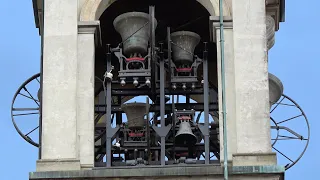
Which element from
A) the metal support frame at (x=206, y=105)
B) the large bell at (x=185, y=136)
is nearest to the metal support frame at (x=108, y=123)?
the large bell at (x=185, y=136)

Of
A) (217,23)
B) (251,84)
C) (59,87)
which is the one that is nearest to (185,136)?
(251,84)

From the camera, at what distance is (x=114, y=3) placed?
38000mm

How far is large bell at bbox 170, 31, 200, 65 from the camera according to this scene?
121 ft

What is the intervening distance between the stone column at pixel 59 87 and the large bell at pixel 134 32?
102cm

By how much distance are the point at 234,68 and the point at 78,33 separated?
10.0 ft

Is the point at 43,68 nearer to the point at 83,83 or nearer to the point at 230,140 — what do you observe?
the point at 83,83

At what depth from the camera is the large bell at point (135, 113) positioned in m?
36.7

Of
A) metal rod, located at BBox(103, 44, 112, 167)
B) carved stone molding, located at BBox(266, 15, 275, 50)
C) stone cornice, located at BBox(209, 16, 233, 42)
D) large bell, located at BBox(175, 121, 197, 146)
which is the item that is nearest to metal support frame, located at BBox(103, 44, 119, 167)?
metal rod, located at BBox(103, 44, 112, 167)

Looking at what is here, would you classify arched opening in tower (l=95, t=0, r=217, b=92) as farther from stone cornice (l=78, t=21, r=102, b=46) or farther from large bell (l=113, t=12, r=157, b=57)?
stone cornice (l=78, t=21, r=102, b=46)

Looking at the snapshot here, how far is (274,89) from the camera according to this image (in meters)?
38.8

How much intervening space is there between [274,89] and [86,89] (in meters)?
4.68

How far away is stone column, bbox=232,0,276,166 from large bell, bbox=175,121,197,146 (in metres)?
1.27

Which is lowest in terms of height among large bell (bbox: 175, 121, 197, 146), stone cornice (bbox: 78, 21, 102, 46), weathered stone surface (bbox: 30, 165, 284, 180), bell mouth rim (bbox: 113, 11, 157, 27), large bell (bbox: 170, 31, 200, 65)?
weathered stone surface (bbox: 30, 165, 284, 180)

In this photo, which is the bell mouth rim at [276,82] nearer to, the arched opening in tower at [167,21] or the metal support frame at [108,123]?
the arched opening in tower at [167,21]
